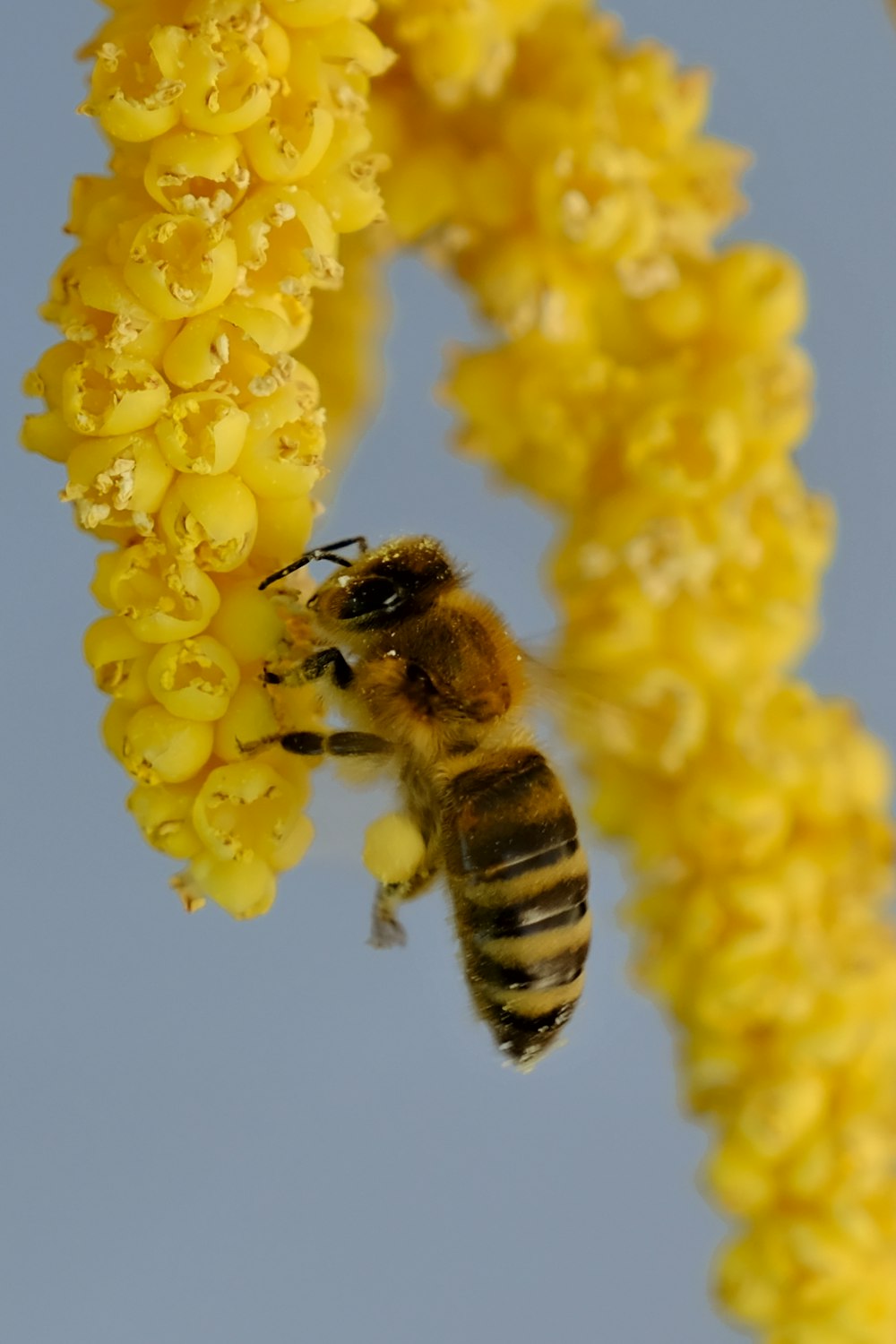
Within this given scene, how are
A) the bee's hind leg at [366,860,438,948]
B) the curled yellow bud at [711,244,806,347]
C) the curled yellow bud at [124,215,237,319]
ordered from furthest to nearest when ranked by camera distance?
the curled yellow bud at [711,244,806,347] < the bee's hind leg at [366,860,438,948] < the curled yellow bud at [124,215,237,319]

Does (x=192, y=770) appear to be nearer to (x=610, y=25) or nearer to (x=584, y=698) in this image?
(x=584, y=698)

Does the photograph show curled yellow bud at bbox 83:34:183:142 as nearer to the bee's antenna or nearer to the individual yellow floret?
the bee's antenna

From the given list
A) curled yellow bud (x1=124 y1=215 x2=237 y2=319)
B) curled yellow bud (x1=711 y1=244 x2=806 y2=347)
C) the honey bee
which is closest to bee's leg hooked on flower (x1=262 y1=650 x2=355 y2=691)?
the honey bee

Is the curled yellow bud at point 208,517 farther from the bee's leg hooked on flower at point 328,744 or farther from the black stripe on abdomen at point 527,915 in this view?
the black stripe on abdomen at point 527,915

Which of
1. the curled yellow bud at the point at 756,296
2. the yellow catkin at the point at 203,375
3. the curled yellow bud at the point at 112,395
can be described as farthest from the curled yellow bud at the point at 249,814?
the curled yellow bud at the point at 756,296

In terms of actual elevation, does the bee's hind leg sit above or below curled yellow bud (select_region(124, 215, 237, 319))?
below

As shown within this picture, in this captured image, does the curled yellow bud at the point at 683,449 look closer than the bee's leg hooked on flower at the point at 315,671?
No

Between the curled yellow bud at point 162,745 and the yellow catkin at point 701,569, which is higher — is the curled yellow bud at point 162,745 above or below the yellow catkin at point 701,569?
below
